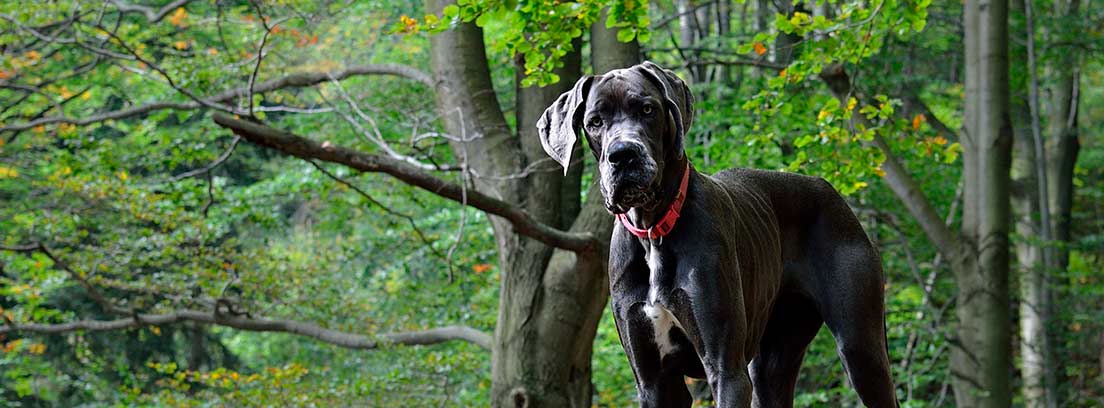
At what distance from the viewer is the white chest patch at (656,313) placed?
3.27 metres

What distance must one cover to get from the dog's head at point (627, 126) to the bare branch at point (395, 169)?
2862 mm

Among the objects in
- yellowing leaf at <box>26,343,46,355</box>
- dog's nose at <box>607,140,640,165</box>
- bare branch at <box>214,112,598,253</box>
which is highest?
yellowing leaf at <box>26,343,46,355</box>

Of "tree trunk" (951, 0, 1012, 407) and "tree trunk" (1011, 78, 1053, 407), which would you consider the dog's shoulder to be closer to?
"tree trunk" (951, 0, 1012, 407)

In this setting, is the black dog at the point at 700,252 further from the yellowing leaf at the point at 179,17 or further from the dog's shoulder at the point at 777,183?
the yellowing leaf at the point at 179,17

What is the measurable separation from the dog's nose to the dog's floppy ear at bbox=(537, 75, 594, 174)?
22 cm

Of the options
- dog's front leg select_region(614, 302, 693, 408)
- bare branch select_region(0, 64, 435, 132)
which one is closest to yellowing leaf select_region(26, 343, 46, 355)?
bare branch select_region(0, 64, 435, 132)

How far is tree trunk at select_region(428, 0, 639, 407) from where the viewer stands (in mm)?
8602

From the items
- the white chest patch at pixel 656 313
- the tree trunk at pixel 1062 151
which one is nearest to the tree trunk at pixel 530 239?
the white chest patch at pixel 656 313

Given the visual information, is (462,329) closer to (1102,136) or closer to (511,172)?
(511,172)

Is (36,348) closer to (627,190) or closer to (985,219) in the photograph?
(985,219)

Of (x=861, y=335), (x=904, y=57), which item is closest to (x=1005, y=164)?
(x=904, y=57)

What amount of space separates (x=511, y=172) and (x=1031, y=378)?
26.3 ft

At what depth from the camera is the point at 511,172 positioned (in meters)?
9.06

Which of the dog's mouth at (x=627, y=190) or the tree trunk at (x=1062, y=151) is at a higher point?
the tree trunk at (x=1062, y=151)
